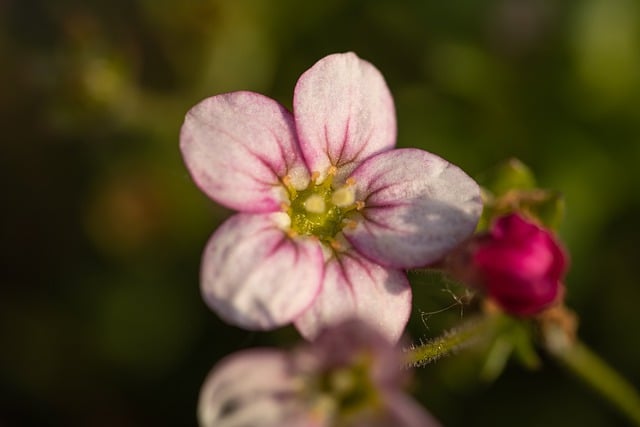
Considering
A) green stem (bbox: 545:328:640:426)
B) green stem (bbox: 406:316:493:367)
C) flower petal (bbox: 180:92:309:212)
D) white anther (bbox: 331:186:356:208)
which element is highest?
flower petal (bbox: 180:92:309:212)

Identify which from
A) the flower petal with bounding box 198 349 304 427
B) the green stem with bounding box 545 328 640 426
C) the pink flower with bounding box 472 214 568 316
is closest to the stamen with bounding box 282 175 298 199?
the pink flower with bounding box 472 214 568 316

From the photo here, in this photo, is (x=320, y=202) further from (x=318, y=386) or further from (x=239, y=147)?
(x=318, y=386)

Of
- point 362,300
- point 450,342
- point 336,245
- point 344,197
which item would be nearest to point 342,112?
point 344,197

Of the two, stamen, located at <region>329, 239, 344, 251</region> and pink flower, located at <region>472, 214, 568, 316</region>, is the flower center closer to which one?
stamen, located at <region>329, 239, 344, 251</region>

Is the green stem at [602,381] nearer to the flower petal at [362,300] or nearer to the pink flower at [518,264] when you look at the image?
the pink flower at [518,264]

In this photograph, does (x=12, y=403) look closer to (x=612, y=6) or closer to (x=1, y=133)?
(x=1, y=133)

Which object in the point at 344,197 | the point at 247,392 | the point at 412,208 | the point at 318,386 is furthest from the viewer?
the point at 344,197

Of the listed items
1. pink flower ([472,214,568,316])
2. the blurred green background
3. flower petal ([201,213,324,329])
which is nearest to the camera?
flower petal ([201,213,324,329])
